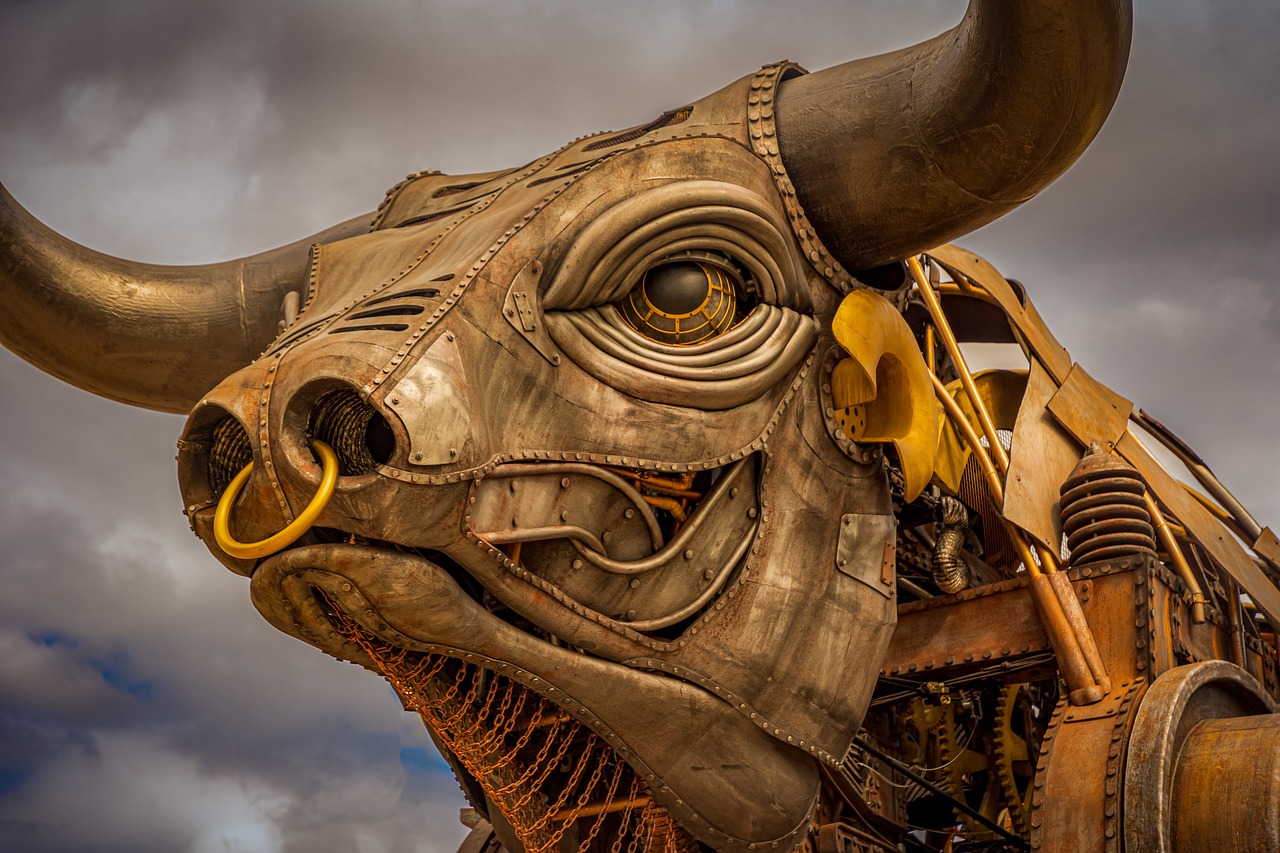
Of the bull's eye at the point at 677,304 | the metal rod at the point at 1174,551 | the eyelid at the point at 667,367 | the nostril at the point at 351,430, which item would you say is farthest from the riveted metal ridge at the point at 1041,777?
the nostril at the point at 351,430

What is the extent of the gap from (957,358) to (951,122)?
141cm

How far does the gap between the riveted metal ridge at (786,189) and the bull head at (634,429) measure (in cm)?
1

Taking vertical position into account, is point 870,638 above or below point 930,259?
below

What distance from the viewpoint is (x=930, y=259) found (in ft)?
20.5

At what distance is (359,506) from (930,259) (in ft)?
10.5

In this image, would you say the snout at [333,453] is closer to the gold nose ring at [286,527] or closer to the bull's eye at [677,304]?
the gold nose ring at [286,527]

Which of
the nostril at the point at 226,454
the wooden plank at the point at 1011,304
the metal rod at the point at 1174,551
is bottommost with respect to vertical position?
the nostril at the point at 226,454

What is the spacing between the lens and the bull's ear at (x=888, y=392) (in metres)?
4.85

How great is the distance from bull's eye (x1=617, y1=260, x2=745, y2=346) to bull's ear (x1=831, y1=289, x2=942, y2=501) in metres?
0.45

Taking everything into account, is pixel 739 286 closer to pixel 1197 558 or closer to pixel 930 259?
pixel 930 259

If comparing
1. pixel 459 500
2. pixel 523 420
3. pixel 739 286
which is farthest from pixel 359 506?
pixel 739 286

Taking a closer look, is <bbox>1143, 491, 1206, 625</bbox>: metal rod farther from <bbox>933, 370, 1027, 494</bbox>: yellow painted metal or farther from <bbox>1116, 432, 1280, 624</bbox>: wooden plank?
<bbox>933, 370, 1027, 494</bbox>: yellow painted metal

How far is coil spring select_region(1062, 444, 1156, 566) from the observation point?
5254mm

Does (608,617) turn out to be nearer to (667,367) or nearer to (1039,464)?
(667,367)
